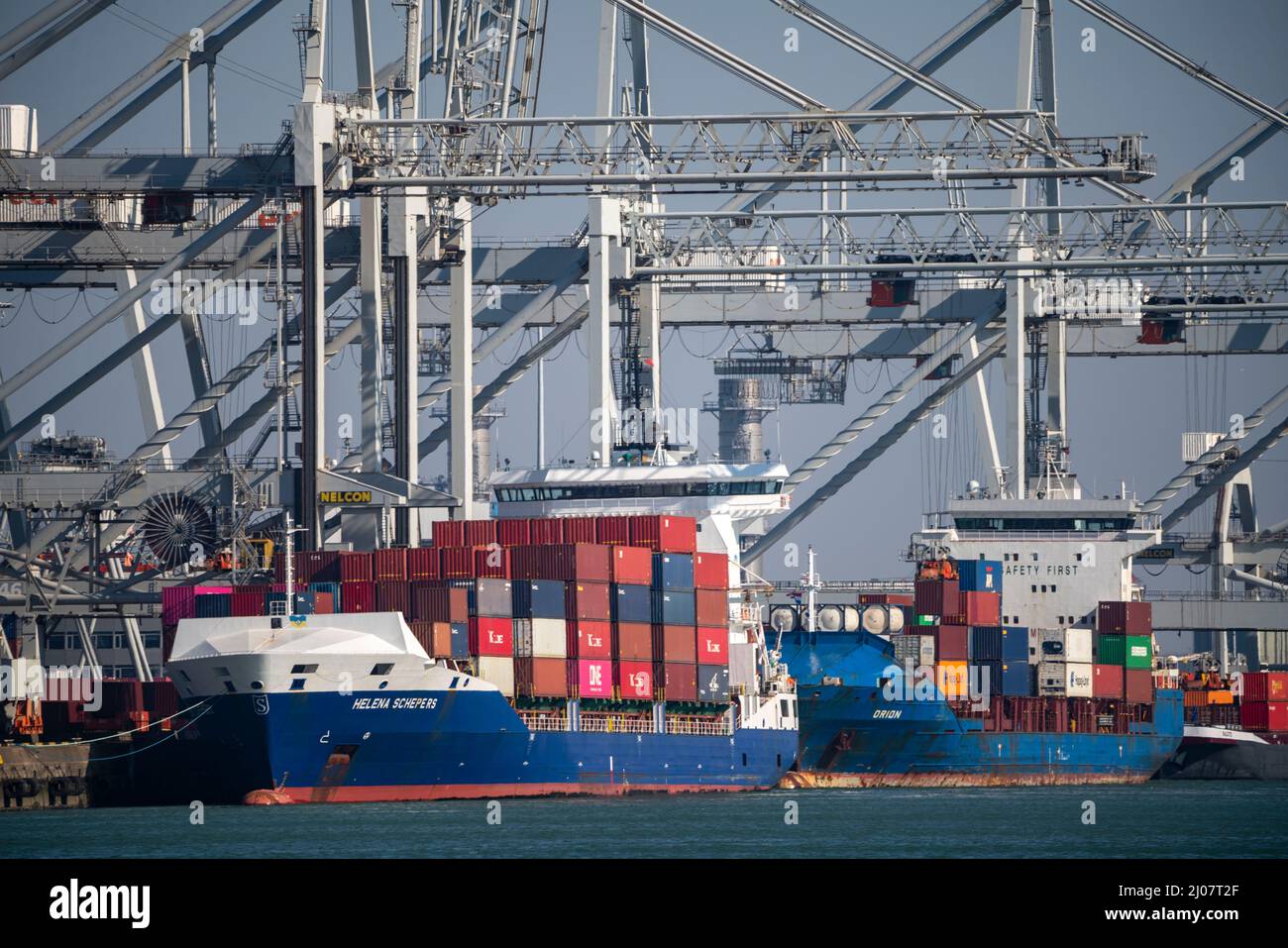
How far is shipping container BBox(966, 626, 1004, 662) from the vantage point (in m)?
55.0

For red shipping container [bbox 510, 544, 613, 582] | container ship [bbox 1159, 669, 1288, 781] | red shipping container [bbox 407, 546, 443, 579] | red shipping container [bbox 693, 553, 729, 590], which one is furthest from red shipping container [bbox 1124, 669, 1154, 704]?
red shipping container [bbox 407, 546, 443, 579]

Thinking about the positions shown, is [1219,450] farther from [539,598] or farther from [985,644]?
[539,598]

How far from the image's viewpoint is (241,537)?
143 feet

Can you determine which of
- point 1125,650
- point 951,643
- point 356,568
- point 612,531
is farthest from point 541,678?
point 1125,650

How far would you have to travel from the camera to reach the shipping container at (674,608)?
42344 millimetres

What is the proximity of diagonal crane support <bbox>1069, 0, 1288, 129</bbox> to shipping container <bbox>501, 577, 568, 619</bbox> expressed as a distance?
104ft

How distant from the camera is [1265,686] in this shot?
224 feet

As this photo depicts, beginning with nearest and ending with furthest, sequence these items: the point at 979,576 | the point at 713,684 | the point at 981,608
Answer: the point at 713,684
the point at 981,608
the point at 979,576

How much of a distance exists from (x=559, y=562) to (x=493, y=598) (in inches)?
61.8

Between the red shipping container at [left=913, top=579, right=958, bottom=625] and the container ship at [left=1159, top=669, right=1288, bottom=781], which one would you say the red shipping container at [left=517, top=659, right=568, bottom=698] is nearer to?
the red shipping container at [left=913, top=579, right=958, bottom=625]

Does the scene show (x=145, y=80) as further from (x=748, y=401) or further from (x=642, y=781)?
(x=748, y=401)
